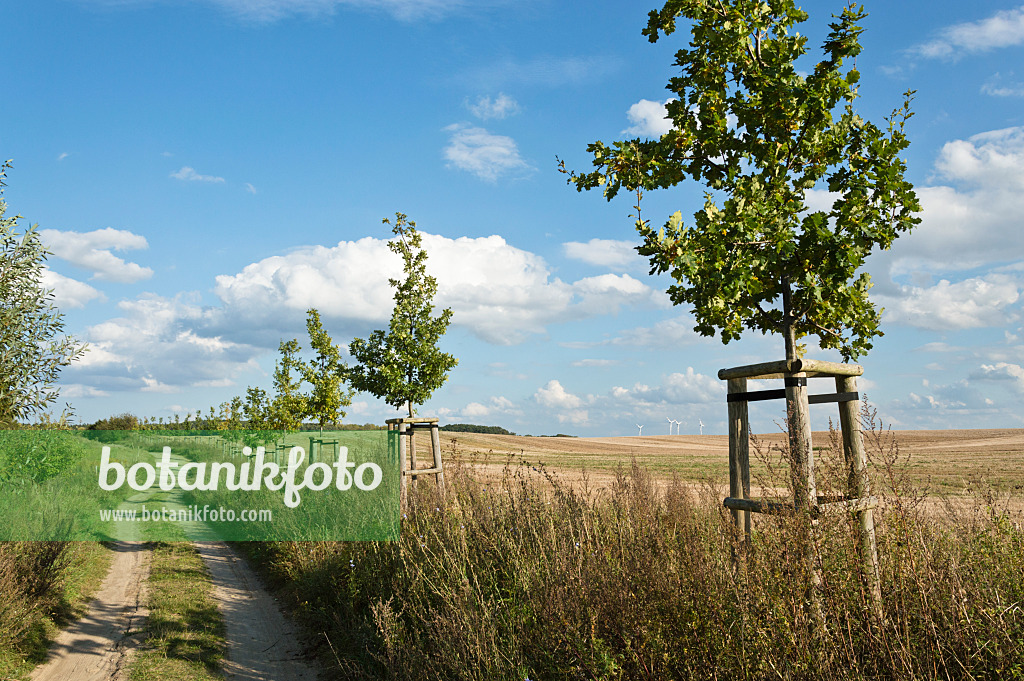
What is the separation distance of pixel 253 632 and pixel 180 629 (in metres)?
0.88

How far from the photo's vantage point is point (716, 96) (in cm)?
520

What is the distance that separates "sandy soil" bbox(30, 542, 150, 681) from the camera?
23.1ft

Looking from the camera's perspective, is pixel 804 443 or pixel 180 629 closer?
pixel 804 443

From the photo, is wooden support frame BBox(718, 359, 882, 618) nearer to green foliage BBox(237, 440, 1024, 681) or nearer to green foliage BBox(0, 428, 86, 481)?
green foliage BBox(237, 440, 1024, 681)

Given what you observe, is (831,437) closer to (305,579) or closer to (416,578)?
(416,578)

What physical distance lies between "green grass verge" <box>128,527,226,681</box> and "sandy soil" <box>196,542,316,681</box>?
0.46 feet

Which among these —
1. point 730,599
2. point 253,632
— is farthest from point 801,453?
point 253,632

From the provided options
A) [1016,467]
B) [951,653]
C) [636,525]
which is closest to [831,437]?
[951,653]

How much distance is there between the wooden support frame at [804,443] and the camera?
390cm

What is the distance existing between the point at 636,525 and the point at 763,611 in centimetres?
231

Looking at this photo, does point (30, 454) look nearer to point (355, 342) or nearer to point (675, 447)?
point (355, 342)

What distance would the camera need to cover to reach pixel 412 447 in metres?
11.6

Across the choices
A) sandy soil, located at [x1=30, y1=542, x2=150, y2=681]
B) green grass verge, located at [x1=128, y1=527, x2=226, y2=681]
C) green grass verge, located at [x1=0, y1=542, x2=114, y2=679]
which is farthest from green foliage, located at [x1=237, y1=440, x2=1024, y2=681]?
green grass verge, located at [x1=0, y1=542, x2=114, y2=679]

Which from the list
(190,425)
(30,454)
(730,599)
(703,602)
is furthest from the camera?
(190,425)
